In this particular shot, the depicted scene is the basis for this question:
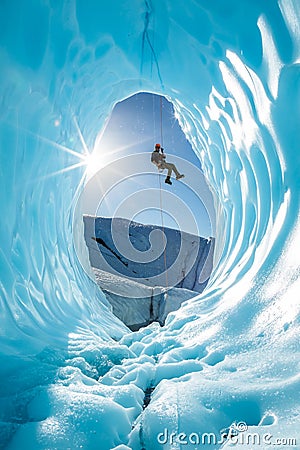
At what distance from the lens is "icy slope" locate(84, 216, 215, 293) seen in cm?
1466

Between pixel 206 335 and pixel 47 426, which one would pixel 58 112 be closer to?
pixel 206 335

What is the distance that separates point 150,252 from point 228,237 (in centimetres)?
1255

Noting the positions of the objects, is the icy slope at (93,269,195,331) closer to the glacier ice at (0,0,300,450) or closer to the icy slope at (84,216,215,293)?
the icy slope at (84,216,215,293)

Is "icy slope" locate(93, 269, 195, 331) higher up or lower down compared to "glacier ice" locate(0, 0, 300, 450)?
lower down

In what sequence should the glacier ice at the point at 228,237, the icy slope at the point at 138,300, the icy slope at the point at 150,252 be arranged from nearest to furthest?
1. the glacier ice at the point at 228,237
2. the icy slope at the point at 138,300
3. the icy slope at the point at 150,252

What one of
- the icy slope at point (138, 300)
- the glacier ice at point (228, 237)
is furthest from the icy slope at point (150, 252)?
the glacier ice at point (228, 237)

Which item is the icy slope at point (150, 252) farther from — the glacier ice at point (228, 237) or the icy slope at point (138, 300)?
the glacier ice at point (228, 237)

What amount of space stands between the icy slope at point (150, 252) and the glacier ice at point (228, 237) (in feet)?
32.2

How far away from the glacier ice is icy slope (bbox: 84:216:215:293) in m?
9.81

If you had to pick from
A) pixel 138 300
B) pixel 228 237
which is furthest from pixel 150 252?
pixel 228 237

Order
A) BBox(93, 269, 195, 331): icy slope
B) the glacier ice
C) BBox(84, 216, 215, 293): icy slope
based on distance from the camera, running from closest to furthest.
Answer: the glacier ice → BBox(93, 269, 195, 331): icy slope → BBox(84, 216, 215, 293): icy slope

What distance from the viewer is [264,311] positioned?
198cm

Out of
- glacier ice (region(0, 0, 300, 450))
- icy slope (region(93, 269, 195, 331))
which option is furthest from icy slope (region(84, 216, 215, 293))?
glacier ice (region(0, 0, 300, 450))

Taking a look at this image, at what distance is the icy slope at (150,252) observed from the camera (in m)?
14.7
